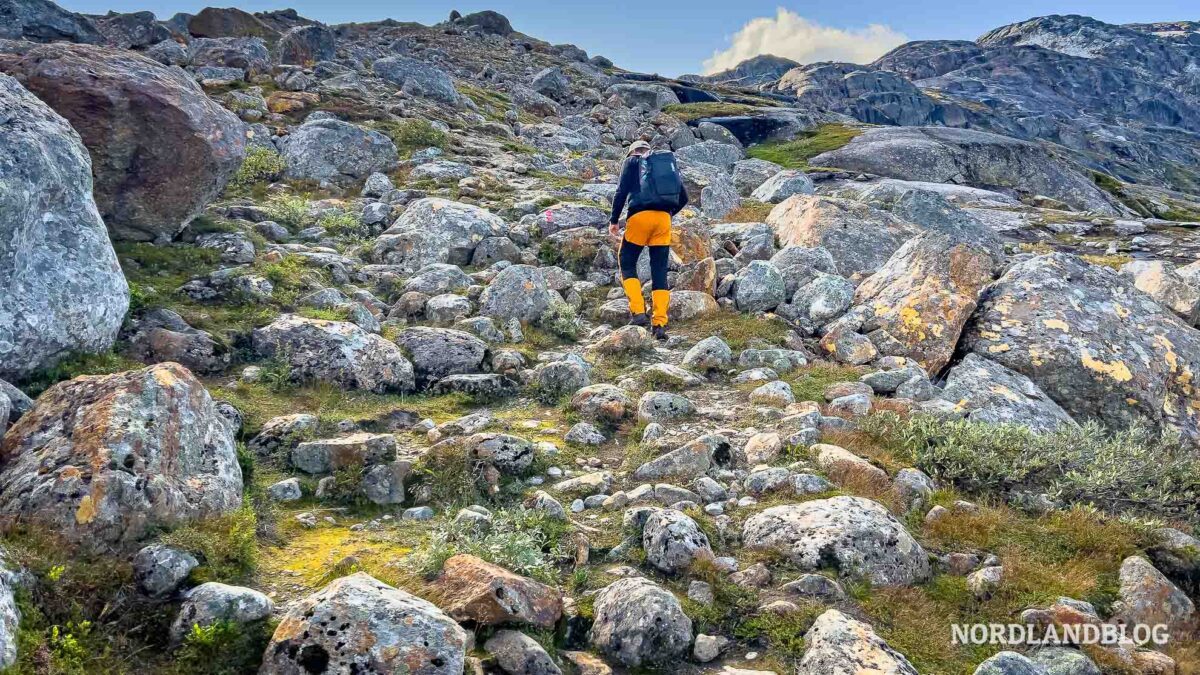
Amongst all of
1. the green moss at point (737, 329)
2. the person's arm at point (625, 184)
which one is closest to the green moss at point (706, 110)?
the person's arm at point (625, 184)

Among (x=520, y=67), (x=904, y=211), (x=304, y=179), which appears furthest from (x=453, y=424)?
(x=520, y=67)

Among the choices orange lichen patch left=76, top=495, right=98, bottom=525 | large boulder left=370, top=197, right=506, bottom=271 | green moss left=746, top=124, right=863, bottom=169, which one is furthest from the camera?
→ green moss left=746, top=124, right=863, bottom=169

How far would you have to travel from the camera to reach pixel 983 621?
5582 millimetres

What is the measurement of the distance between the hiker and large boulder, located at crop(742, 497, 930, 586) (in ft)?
20.3

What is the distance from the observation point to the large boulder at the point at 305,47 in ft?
125

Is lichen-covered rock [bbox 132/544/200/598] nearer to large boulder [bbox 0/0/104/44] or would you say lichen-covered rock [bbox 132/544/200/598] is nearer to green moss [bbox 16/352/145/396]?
green moss [bbox 16/352/145/396]

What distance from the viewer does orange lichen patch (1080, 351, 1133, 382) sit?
10909mm

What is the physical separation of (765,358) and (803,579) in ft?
19.4

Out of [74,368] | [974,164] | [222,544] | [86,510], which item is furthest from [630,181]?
[974,164]

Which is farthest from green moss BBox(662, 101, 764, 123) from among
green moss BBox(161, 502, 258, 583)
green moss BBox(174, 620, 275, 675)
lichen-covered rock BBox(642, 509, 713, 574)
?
green moss BBox(174, 620, 275, 675)

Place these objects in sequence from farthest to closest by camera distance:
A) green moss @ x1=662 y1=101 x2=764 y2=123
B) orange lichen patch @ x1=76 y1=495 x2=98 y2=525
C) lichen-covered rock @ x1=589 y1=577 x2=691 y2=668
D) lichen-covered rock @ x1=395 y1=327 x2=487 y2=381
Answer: green moss @ x1=662 y1=101 x2=764 y2=123
lichen-covered rock @ x1=395 y1=327 x2=487 y2=381
lichen-covered rock @ x1=589 y1=577 x2=691 y2=668
orange lichen patch @ x1=76 y1=495 x2=98 y2=525

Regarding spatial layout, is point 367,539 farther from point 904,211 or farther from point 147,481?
point 904,211

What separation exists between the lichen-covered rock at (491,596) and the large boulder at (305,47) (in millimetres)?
38984

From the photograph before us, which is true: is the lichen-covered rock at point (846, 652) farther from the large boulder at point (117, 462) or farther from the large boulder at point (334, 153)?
the large boulder at point (334, 153)
